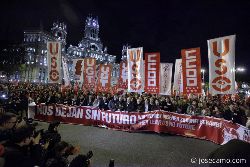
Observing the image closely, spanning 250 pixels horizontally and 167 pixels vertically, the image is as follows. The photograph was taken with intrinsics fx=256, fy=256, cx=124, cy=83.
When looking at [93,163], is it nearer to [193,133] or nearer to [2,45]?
[193,133]

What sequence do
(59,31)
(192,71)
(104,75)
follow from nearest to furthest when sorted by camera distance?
(192,71), (104,75), (59,31)

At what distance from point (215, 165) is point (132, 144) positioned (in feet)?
29.1

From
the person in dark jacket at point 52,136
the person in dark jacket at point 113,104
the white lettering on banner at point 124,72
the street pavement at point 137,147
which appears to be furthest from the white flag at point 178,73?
the person in dark jacket at point 52,136

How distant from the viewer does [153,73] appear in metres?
15.8

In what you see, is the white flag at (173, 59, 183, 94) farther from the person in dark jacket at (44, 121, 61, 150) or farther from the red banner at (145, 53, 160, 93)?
the person in dark jacket at (44, 121, 61, 150)

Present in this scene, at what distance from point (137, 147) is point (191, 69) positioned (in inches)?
226

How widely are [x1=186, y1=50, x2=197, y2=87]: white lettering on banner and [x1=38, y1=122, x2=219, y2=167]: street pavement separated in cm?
308

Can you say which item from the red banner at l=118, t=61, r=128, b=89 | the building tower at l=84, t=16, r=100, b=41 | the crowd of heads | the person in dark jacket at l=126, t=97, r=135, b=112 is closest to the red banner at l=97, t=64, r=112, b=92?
the red banner at l=118, t=61, r=128, b=89

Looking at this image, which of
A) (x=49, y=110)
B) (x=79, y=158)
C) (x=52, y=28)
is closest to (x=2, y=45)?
(x=49, y=110)

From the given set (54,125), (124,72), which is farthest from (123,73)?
(54,125)

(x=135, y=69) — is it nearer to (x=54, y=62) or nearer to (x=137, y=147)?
(x=54, y=62)

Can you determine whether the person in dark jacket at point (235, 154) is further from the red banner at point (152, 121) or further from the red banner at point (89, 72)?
the red banner at point (89, 72)

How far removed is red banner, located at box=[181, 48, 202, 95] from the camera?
13469mm

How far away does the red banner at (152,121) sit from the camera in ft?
36.5
